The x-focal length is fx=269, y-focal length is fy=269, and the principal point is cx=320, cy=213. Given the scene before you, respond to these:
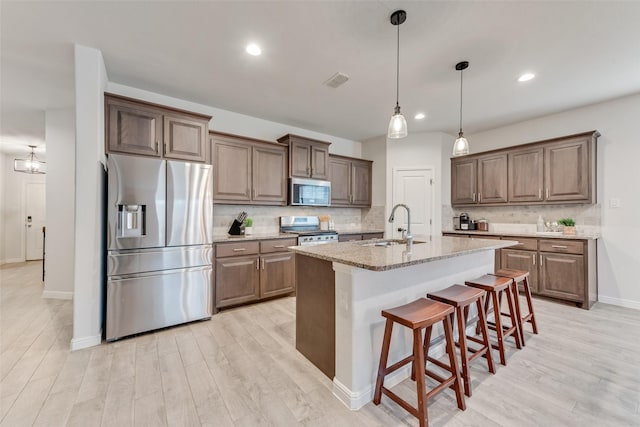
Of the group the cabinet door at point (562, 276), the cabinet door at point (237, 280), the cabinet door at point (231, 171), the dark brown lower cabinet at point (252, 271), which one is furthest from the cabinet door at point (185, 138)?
the cabinet door at point (562, 276)

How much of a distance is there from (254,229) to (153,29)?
103 inches

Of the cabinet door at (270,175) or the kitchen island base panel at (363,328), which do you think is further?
the cabinet door at (270,175)

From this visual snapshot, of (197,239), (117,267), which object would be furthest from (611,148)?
(117,267)

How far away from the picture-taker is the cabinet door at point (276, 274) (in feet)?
11.4

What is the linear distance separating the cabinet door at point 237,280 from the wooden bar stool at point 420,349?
2.08 meters

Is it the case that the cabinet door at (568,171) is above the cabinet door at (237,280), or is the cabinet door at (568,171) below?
above

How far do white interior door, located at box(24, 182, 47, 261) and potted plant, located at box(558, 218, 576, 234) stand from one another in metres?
10.6

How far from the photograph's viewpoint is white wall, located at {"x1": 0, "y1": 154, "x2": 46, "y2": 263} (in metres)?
6.17

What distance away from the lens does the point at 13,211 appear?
20.7 feet

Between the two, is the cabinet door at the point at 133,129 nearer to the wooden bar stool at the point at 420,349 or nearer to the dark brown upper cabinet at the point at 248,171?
the dark brown upper cabinet at the point at 248,171

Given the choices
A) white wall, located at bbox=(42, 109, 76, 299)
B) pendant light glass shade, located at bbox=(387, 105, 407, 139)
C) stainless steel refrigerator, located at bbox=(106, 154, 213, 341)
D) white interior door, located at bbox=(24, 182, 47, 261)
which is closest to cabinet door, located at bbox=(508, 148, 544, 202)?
pendant light glass shade, located at bbox=(387, 105, 407, 139)

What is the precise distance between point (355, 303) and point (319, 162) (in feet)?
10.1

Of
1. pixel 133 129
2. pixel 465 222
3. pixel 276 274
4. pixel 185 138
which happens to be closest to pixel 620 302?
pixel 465 222

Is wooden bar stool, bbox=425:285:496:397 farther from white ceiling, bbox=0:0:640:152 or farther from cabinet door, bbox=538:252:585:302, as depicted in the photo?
cabinet door, bbox=538:252:585:302
